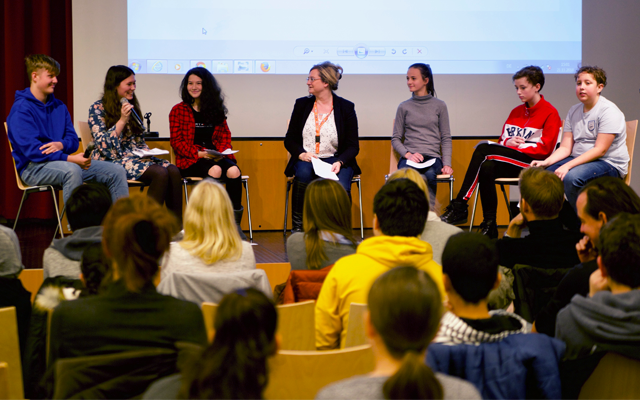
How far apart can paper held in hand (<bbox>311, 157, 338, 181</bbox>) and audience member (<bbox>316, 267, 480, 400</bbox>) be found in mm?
2952

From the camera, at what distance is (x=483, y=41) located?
4887 mm

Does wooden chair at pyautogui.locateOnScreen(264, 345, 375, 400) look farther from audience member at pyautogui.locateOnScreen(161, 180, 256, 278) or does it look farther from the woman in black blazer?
the woman in black blazer

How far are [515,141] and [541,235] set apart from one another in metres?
2.15

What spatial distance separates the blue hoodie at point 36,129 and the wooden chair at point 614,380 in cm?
337

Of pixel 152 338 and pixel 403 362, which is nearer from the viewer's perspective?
pixel 403 362

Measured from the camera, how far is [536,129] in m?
3.93

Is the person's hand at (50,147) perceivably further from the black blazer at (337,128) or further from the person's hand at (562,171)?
the person's hand at (562,171)

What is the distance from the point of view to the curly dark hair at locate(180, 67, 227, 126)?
404 cm

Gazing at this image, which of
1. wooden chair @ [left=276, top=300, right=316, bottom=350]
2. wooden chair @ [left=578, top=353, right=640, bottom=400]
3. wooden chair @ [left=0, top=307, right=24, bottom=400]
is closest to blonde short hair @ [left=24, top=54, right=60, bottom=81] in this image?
wooden chair @ [left=0, top=307, right=24, bottom=400]

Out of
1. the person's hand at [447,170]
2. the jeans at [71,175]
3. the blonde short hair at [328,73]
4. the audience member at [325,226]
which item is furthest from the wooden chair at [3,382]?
the person's hand at [447,170]

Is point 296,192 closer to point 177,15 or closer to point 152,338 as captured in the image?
point 177,15

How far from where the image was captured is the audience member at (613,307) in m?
1.13

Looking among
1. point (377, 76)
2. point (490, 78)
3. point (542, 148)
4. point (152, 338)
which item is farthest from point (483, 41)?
point (152, 338)

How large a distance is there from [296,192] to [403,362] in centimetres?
321
